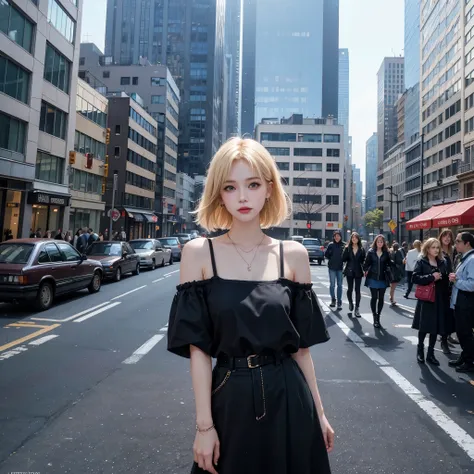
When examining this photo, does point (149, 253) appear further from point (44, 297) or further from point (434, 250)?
point (434, 250)

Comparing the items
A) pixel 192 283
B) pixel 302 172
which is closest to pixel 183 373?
pixel 192 283

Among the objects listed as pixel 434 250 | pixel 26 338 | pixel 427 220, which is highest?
pixel 427 220

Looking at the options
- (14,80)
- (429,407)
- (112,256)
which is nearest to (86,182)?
(14,80)

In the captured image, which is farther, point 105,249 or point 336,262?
point 105,249

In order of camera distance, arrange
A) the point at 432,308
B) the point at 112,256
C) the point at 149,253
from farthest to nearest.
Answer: the point at 149,253
the point at 112,256
the point at 432,308

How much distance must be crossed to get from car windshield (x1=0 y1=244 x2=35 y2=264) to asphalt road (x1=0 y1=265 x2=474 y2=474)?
2.36 m

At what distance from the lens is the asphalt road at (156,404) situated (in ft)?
10.5

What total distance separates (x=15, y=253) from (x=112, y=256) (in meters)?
7.21

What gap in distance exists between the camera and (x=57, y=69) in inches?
1136

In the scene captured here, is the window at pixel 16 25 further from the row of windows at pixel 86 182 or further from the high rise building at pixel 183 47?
the high rise building at pixel 183 47

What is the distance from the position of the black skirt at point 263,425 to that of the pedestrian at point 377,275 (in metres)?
7.50

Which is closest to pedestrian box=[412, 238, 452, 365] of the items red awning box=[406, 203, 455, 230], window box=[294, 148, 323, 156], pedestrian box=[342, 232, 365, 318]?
pedestrian box=[342, 232, 365, 318]

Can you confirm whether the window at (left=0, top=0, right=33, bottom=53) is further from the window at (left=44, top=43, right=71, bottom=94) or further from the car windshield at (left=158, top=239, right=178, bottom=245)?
the car windshield at (left=158, top=239, right=178, bottom=245)

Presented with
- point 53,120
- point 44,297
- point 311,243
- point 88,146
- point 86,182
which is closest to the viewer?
point 44,297
